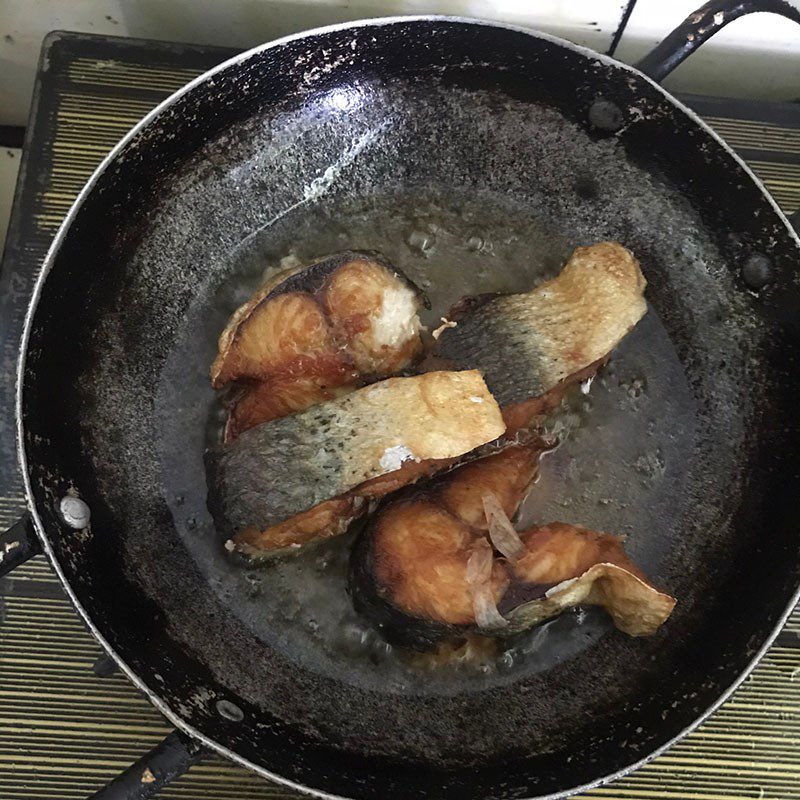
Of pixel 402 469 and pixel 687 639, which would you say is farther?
pixel 687 639

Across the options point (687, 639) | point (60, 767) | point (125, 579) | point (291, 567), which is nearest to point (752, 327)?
point (687, 639)

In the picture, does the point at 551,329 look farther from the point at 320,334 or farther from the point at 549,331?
the point at 320,334

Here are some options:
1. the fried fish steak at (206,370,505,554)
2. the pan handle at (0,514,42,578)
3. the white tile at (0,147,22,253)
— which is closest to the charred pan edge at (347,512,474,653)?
the fried fish steak at (206,370,505,554)

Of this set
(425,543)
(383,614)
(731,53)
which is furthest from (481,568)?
(731,53)

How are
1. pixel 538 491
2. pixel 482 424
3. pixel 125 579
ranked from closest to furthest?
pixel 482 424 < pixel 125 579 < pixel 538 491

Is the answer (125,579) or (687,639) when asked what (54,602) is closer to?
(125,579)

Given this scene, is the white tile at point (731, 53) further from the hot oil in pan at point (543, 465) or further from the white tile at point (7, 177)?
the white tile at point (7, 177)

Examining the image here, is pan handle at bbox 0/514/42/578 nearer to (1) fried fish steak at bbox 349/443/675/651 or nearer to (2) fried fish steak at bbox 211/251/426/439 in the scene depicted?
(2) fried fish steak at bbox 211/251/426/439
